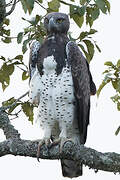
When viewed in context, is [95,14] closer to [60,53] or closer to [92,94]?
[60,53]

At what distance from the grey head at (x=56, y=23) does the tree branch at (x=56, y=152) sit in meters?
1.53

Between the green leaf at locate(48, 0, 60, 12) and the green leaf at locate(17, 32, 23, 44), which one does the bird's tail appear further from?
the green leaf at locate(48, 0, 60, 12)

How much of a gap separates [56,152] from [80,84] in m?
1.20

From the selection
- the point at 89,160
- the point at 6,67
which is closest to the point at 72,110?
the point at 6,67

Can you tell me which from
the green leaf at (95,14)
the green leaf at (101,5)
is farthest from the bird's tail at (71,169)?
the green leaf at (101,5)

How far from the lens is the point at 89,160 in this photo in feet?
14.1

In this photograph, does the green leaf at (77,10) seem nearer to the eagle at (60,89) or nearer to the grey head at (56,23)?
the eagle at (60,89)

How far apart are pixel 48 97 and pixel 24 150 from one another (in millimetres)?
1123

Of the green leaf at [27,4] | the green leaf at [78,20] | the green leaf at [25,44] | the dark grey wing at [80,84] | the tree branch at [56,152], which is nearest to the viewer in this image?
the green leaf at [27,4]

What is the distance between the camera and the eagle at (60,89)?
17.8 ft

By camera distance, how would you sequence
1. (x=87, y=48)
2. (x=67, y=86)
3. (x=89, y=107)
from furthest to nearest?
(x=89, y=107), (x=67, y=86), (x=87, y=48)

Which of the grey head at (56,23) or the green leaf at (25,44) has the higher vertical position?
the grey head at (56,23)

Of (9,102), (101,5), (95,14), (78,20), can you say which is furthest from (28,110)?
(101,5)

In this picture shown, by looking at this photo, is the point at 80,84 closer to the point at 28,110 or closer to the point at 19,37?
the point at 28,110
